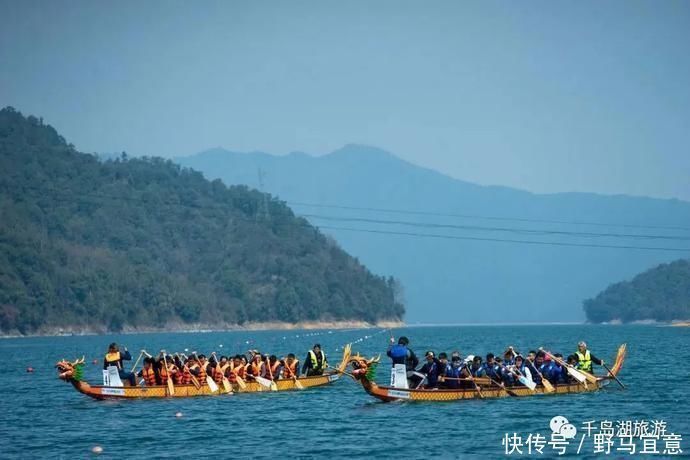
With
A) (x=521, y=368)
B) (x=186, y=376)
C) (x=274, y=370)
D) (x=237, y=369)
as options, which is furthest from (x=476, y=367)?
(x=186, y=376)

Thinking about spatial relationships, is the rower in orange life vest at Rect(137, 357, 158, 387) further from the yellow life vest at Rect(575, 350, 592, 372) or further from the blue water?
the yellow life vest at Rect(575, 350, 592, 372)

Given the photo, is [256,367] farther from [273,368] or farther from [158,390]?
[158,390]

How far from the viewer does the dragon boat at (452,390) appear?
55031 mm

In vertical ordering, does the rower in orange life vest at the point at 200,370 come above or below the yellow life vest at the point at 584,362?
below

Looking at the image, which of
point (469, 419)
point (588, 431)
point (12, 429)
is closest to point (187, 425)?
point (12, 429)

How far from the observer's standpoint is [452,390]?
186ft

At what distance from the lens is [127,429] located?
5225 centimetres

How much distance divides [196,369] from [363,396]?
26.3 ft

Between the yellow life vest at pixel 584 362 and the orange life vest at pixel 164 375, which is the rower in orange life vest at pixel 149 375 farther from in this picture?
the yellow life vest at pixel 584 362

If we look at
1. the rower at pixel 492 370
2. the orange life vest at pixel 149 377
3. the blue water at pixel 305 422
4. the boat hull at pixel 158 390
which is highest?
the rower at pixel 492 370

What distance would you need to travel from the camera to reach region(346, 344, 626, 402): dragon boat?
181 feet

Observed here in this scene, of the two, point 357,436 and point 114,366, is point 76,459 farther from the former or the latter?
point 114,366

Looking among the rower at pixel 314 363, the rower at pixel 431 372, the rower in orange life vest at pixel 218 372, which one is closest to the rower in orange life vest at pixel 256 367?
the rower in orange life vest at pixel 218 372

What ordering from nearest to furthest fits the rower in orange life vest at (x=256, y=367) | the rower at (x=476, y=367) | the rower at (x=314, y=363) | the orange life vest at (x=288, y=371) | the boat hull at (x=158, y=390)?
1. the rower at (x=476, y=367)
2. the boat hull at (x=158, y=390)
3. the rower in orange life vest at (x=256, y=367)
4. the orange life vest at (x=288, y=371)
5. the rower at (x=314, y=363)
